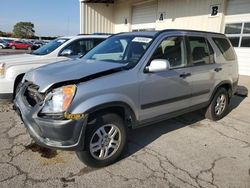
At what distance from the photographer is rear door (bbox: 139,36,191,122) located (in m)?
3.66

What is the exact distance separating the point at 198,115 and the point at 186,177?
277 centimetres

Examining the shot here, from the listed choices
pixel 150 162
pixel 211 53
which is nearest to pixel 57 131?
pixel 150 162

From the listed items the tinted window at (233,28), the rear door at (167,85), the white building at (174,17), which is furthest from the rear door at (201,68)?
the tinted window at (233,28)

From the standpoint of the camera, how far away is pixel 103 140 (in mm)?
3277

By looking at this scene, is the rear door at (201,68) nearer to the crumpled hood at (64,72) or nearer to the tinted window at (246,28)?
the crumpled hood at (64,72)

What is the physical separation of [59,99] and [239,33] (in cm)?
961

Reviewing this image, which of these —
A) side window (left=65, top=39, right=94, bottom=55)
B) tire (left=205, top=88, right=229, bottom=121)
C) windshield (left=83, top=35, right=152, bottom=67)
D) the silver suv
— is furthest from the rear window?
side window (left=65, top=39, right=94, bottom=55)

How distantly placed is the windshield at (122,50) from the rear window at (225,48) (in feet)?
6.19

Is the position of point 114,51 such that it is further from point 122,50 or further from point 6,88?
point 6,88

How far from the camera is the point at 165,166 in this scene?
3432 millimetres

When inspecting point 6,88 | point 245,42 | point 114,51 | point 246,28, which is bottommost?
point 6,88

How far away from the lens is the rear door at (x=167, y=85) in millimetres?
3657

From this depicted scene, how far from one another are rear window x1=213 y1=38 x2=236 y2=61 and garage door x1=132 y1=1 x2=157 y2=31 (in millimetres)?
9856

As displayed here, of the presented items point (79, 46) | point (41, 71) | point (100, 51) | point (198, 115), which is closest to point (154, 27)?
point (79, 46)
